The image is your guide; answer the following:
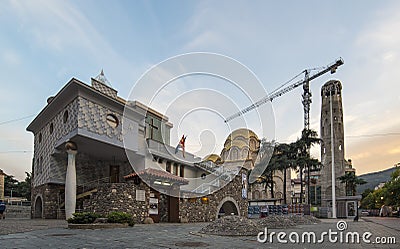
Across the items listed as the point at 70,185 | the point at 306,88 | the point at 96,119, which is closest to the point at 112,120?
the point at 96,119

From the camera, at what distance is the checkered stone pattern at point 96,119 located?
65.5ft

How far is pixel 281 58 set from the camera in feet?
59.0

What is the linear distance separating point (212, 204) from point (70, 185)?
8856mm

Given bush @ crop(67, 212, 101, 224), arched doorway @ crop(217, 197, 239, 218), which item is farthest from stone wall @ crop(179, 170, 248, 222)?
bush @ crop(67, 212, 101, 224)

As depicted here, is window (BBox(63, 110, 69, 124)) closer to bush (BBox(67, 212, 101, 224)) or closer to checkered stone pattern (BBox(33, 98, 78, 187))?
checkered stone pattern (BBox(33, 98, 78, 187))

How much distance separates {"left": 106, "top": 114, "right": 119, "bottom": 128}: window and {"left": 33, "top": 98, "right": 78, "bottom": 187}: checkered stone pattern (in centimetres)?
245

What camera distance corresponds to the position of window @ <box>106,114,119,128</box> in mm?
22200

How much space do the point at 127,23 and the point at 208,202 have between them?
481 inches

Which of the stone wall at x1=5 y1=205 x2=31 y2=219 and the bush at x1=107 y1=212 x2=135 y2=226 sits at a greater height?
the bush at x1=107 y1=212 x2=135 y2=226

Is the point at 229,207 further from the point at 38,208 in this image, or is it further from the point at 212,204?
the point at 38,208

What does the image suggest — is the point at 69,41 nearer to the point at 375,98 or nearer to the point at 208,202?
the point at 208,202

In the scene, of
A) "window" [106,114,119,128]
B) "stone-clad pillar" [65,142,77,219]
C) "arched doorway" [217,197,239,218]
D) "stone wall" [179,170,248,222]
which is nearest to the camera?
"stone-clad pillar" [65,142,77,219]

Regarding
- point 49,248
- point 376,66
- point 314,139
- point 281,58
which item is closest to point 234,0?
point 281,58

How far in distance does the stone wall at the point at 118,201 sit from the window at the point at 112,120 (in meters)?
6.37
